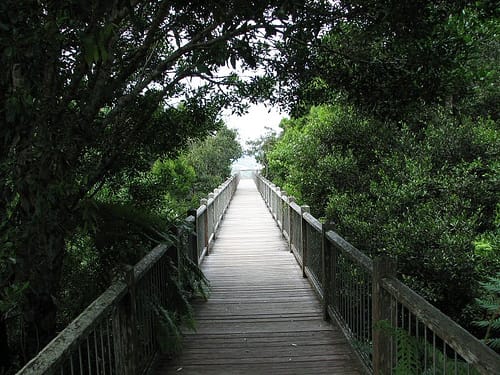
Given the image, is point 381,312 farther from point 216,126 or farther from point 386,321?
point 216,126

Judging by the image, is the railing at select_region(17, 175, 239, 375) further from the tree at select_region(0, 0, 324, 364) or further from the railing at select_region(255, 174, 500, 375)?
the railing at select_region(255, 174, 500, 375)

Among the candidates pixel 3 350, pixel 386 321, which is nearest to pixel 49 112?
pixel 3 350

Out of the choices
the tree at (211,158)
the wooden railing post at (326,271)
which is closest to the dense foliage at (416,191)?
the wooden railing post at (326,271)

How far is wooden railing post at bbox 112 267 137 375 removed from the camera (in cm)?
298

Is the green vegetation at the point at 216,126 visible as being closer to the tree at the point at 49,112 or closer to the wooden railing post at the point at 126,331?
the tree at the point at 49,112

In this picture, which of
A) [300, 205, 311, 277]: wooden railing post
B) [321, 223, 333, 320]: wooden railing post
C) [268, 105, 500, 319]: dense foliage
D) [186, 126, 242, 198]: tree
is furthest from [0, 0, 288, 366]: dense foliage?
[186, 126, 242, 198]: tree

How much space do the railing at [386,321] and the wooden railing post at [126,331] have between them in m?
1.70

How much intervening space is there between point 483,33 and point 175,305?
4.13m

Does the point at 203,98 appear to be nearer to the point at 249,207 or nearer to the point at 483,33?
Result: the point at 483,33

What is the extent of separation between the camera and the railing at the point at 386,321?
2.00 m

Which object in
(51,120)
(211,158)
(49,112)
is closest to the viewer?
(49,112)

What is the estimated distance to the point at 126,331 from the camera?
3.12 meters

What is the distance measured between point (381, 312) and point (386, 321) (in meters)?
0.25

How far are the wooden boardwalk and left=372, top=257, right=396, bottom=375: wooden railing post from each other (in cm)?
68
